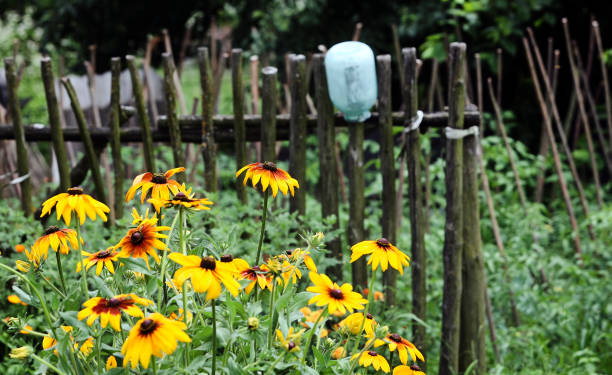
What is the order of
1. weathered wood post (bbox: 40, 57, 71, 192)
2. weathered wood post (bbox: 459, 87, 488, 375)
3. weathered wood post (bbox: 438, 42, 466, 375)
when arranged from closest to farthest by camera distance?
1. weathered wood post (bbox: 438, 42, 466, 375)
2. weathered wood post (bbox: 459, 87, 488, 375)
3. weathered wood post (bbox: 40, 57, 71, 192)

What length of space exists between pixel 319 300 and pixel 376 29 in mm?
5061

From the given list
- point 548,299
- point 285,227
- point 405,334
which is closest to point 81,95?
point 285,227

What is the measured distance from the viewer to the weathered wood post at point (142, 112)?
2.66m

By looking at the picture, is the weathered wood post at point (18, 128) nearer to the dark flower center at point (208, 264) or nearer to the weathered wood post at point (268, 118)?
the weathered wood post at point (268, 118)

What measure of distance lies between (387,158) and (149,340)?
1.76 m

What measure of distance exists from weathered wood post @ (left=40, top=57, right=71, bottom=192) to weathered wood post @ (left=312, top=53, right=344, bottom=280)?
1172 millimetres

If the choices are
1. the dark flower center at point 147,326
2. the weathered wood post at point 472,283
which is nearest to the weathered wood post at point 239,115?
the weathered wood post at point 472,283

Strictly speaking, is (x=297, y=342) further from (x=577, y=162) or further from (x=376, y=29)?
(x=376, y=29)

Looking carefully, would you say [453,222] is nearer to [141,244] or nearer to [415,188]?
[415,188]

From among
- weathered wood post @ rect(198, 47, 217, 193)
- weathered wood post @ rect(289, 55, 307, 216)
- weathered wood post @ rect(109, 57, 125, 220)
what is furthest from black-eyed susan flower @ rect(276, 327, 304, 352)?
weathered wood post @ rect(109, 57, 125, 220)

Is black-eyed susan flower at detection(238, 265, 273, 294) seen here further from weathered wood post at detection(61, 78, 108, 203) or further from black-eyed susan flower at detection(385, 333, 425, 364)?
weathered wood post at detection(61, 78, 108, 203)

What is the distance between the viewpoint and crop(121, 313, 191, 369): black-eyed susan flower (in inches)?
35.0

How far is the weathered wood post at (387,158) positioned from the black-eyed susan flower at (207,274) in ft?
5.25

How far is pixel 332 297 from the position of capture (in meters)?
1.14
